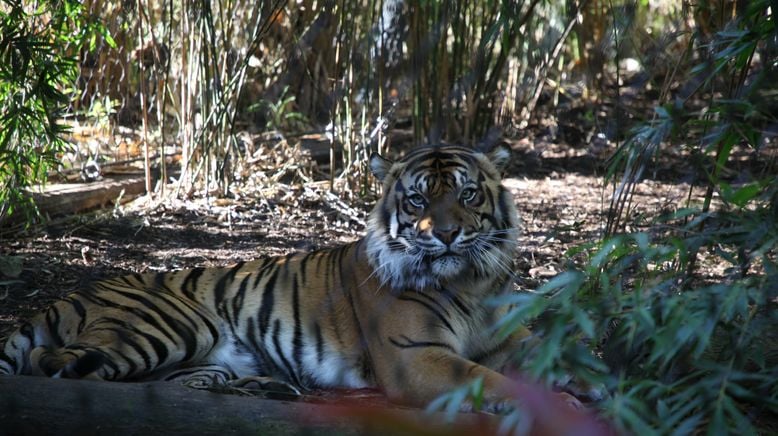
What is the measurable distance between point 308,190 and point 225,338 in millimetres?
2674

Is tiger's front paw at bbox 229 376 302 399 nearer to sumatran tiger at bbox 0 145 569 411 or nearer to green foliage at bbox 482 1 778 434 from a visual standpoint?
sumatran tiger at bbox 0 145 569 411

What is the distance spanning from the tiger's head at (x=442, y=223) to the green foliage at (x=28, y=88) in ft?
4.68

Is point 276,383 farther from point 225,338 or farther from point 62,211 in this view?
point 62,211

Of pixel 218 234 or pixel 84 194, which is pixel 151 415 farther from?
pixel 84 194

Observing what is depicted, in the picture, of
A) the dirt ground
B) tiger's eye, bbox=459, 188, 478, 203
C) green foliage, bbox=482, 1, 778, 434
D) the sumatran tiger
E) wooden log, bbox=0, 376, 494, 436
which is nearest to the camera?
green foliage, bbox=482, 1, 778, 434

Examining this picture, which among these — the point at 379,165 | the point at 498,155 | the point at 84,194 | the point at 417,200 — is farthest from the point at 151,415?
the point at 84,194

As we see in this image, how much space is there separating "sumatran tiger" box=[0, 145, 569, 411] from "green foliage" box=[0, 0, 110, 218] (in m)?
0.87

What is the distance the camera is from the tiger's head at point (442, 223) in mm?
3221

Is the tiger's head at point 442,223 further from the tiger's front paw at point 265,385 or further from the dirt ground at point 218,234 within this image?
the dirt ground at point 218,234

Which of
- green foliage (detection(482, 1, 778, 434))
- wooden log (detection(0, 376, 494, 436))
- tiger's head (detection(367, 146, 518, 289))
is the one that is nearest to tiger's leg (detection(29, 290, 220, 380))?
wooden log (detection(0, 376, 494, 436))

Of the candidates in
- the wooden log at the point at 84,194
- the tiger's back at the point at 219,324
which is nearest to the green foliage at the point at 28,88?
the wooden log at the point at 84,194

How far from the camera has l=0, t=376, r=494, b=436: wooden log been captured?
2338 millimetres

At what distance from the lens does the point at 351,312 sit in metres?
3.46

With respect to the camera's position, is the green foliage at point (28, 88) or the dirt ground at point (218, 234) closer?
the green foliage at point (28, 88)
